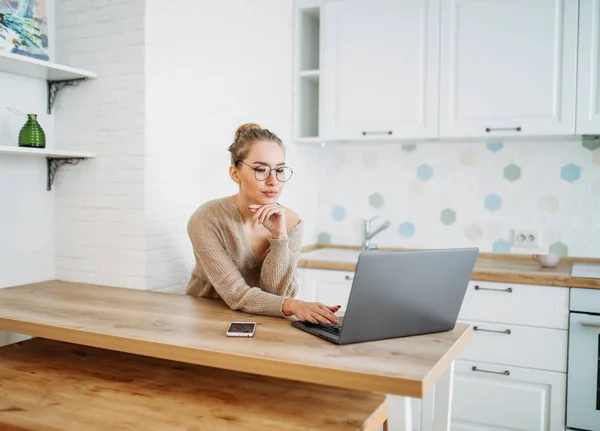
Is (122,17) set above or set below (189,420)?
above

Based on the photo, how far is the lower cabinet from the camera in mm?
2590

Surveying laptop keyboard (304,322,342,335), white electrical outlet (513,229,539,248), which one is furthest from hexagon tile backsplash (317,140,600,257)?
laptop keyboard (304,322,342,335)

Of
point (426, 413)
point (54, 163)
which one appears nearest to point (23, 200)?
point (54, 163)

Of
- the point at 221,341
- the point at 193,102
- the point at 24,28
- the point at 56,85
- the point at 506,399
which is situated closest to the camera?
the point at 221,341

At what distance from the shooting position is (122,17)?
2377 mm

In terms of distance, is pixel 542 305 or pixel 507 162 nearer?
pixel 542 305

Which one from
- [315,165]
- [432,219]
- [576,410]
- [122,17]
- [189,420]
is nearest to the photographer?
[189,420]

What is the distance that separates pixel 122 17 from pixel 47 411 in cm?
161

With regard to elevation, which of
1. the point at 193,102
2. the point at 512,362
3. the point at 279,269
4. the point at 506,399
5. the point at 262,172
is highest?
the point at 193,102

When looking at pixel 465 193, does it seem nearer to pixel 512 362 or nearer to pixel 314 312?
pixel 512 362

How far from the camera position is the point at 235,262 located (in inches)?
83.4

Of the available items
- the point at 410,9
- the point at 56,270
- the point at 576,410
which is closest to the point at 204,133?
the point at 56,270

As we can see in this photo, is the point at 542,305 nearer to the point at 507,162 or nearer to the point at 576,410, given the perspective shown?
the point at 576,410

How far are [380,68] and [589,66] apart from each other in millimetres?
1037
